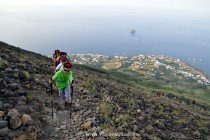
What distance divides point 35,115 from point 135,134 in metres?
4.90

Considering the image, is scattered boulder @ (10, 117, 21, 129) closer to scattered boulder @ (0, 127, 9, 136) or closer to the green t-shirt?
scattered boulder @ (0, 127, 9, 136)

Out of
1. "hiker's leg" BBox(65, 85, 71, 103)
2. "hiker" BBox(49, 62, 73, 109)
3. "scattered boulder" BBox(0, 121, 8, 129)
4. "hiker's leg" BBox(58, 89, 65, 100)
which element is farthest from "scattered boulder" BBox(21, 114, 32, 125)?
"hiker's leg" BBox(58, 89, 65, 100)

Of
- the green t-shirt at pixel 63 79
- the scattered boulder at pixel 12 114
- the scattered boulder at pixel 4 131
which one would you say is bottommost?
the scattered boulder at pixel 4 131

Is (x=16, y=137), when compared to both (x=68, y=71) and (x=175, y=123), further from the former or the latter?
(x=175, y=123)

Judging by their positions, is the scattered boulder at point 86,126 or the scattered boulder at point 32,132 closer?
the scattered boulder at point 32,132

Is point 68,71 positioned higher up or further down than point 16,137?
higher up

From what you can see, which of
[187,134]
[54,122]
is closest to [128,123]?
[54,122]

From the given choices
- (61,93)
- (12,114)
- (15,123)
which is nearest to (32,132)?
(15,123)

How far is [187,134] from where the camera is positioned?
805 inches

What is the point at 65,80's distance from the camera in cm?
1678

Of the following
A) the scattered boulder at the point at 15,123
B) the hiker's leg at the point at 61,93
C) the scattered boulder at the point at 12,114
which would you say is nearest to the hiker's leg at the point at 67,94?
the hiker's leg at the point at 61,93

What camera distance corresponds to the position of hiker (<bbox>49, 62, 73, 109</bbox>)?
16.2 m

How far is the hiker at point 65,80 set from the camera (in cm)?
1620

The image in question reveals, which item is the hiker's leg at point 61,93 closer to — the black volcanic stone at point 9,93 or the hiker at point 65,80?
the hiker at point 65,80
